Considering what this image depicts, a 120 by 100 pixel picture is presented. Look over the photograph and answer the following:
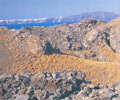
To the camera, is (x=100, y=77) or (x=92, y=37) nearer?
(x=100, y=77)

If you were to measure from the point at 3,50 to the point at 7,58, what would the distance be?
157 centimetres

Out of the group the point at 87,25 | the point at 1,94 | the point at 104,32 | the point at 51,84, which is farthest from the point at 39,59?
the point at 87,25

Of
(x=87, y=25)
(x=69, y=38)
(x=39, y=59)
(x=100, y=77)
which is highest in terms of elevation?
(x=87, y=25)

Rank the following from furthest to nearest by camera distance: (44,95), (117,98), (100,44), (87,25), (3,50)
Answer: (87,25), (100,44), (3,50), (44,95), (117,98)

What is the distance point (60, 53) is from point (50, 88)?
7.92 metres

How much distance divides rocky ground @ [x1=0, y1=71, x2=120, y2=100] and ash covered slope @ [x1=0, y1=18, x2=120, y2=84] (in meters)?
3.20

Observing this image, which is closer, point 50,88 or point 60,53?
point 50,88

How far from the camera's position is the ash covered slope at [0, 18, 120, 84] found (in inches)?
679

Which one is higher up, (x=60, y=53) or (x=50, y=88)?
(x=60, y=53)

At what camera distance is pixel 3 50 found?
18.7m

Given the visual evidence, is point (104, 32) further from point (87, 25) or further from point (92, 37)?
point (87, 25)

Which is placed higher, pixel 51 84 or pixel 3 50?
pixel 3 50

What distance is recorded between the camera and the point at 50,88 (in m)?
12.9

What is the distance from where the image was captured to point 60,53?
66.8 feet
